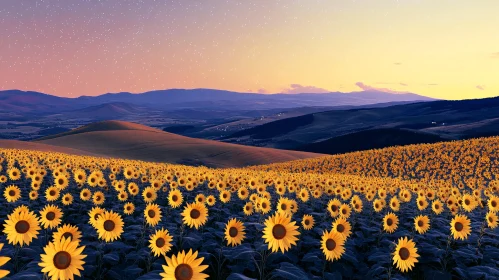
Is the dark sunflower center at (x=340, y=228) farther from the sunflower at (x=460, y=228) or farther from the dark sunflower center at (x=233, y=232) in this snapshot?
the sunflower at (x=460, y=228)

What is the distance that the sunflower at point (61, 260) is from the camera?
3.99 metres

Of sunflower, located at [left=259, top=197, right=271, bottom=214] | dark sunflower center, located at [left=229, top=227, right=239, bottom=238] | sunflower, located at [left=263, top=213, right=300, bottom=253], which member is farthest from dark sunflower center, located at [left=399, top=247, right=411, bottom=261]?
sunflower, located at [left=259, top=197, right=271, bottom=214]

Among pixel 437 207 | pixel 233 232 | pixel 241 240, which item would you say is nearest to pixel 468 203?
pixel 437 207

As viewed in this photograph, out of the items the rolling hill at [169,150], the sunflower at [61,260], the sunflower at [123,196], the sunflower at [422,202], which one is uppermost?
the sunflower at [61,260]

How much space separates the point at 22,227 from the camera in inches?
204

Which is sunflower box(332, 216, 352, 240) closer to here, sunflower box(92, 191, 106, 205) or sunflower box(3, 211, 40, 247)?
sunflower box(3, 211, 40, 247)

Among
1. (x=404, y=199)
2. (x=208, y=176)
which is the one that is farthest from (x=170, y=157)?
(x=404, y=199)

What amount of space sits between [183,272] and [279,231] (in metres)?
1.54

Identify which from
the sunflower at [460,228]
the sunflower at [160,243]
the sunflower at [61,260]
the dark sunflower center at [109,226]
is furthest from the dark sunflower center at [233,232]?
the sunflower at [460,228]

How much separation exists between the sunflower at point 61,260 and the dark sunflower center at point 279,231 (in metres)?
2.09

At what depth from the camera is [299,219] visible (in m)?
8.57

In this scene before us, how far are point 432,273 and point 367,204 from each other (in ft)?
14.9

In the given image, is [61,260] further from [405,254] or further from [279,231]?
[405,254]

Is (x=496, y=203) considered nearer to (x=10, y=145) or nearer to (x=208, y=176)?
(x=208, y=176)
